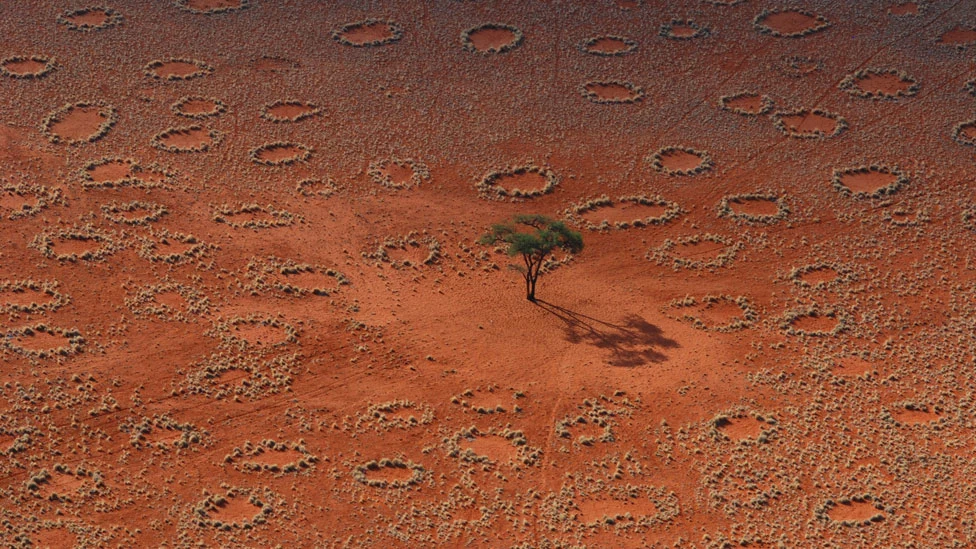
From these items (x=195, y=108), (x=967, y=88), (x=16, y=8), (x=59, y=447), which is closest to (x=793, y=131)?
(x=967, y=88)

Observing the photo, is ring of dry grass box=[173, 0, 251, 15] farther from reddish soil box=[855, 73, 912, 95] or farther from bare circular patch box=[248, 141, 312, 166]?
reddish soil box=[855, 73, 912, 95]

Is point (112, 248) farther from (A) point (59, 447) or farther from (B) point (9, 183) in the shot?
(A) point (59, 447)

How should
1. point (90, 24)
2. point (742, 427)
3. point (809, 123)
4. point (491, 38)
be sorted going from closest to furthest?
point (742, 427), point (809, 123), point (90, 24), point (491, 38)

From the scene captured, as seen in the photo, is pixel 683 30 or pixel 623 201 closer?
pixel 623 201

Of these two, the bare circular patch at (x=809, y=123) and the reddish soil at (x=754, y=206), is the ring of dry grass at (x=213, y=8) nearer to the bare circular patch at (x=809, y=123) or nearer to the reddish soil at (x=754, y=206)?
the bare circular patch at (x=809, y=123)

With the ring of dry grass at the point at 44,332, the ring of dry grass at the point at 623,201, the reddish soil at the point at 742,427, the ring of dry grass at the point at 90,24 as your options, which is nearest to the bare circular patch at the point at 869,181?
the ring of dry grass at the point at 623,201

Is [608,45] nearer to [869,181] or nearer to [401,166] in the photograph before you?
[401,166]

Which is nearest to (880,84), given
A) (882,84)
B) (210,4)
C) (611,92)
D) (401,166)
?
(882,84)
